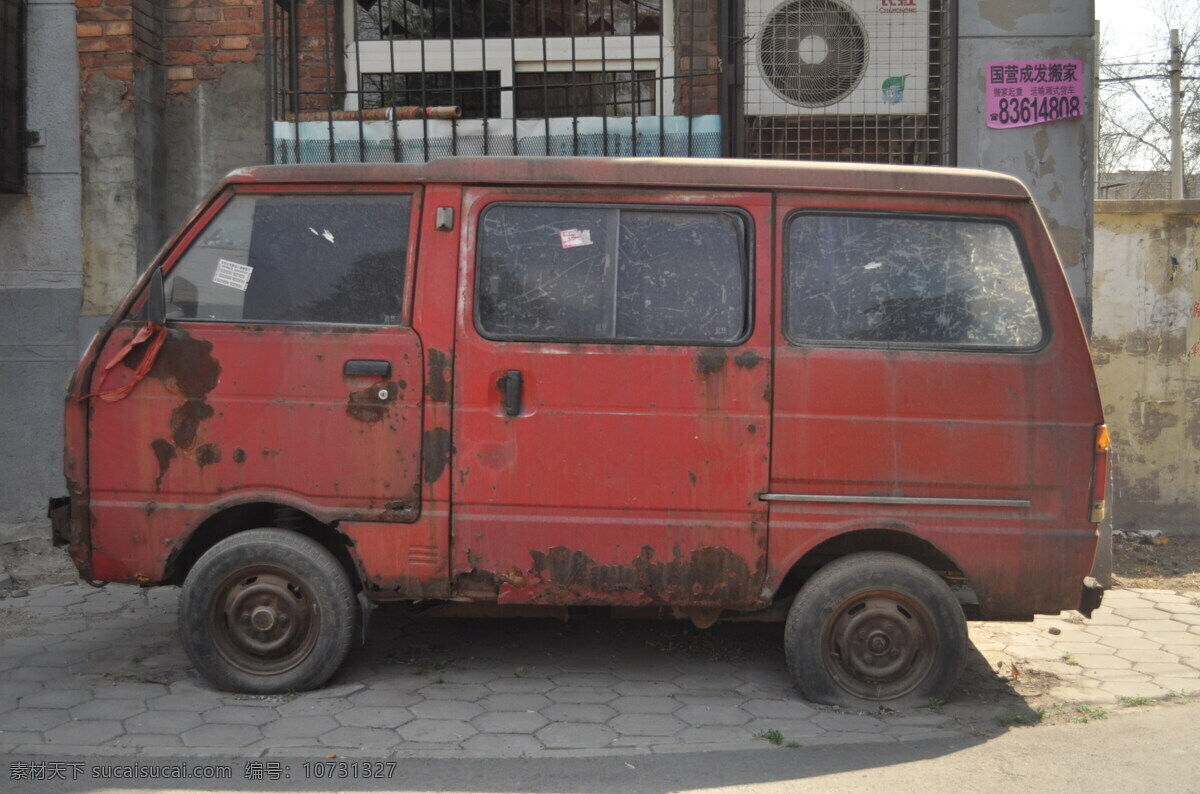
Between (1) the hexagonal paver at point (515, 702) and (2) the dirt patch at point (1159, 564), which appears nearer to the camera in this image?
(1) the hexagonal paver at point (515, 702)

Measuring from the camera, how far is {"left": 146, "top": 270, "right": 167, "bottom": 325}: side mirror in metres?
4.22

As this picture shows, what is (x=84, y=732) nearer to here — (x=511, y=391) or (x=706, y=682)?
(x=511, y=391)

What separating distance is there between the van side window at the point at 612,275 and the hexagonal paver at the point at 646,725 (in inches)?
62.3

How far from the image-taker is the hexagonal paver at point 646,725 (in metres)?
4.08

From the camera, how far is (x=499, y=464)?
167 inches

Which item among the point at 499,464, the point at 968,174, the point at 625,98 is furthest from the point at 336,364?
the point at 625,98

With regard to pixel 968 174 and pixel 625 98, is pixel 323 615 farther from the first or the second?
pixel 625 98

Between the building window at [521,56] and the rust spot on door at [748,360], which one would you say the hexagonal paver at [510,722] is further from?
the building window at [521,56]

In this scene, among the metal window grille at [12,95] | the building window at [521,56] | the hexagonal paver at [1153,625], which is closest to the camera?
the hexagonal paver at [1153,625]

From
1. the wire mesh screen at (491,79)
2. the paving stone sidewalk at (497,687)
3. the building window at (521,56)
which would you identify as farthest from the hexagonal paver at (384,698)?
the building window at (521,56)

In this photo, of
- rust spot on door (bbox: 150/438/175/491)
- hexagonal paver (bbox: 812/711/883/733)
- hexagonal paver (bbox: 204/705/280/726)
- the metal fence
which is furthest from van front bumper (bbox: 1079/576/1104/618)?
rust spot on door (bbox: 150/438/175/491)

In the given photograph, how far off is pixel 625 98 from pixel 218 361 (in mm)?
4241

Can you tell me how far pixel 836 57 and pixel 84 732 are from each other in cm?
608

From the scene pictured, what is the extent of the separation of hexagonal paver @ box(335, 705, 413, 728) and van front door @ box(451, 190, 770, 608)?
0.56 m
